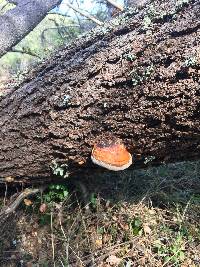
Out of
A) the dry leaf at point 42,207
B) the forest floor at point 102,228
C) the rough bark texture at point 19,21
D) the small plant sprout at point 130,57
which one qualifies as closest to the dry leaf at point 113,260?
the forest floor at point 102,228

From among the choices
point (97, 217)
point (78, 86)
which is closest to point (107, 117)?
point (78, 86)

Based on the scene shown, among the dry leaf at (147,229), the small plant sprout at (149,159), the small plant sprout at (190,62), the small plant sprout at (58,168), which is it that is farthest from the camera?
the dry leaf at (147,229)

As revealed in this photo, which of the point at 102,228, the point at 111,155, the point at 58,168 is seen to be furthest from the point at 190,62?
the point at 102,228

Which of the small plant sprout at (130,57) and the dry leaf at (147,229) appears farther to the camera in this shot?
the dry leaf at (147,229)

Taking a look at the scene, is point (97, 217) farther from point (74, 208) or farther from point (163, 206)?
point (163, 206)

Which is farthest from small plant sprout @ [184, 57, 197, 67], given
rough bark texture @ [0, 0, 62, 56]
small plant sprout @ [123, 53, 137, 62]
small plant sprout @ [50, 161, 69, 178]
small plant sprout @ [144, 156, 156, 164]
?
rough bark texture @ [0, 0, 62, 56]

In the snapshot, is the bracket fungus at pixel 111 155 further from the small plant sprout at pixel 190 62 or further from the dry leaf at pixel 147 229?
the dry leaf at pixel 147 229

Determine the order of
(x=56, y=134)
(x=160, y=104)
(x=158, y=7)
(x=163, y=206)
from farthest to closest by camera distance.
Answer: (x=163, y=206), (x=56, y=134), (x=158, y=7), (x=160, y=104)

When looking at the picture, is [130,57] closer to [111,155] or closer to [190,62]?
[190,62]
